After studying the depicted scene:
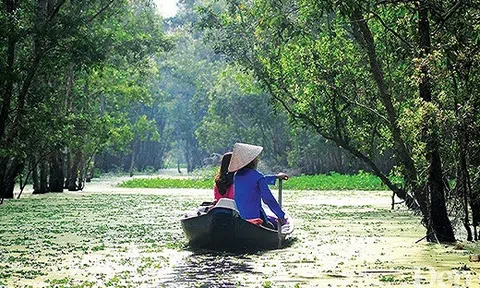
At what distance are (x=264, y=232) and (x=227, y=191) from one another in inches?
43.6

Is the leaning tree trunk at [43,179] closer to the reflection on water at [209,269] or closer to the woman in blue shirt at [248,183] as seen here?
the woman in blue shirt at [248,183]

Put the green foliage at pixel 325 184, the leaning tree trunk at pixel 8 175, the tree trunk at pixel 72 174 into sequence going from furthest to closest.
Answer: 1. the green foliage at pixel 325 184
2. the tree trunk at pixel 72 174
3. the leaning tree trunk at pixel 8 175

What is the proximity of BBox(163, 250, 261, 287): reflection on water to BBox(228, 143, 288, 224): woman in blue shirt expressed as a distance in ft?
2.87

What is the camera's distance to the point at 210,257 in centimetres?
967

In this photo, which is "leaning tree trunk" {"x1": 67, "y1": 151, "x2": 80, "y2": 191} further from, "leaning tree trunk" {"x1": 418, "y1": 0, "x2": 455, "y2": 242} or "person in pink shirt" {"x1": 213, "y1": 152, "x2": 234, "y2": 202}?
"leaning tree trunk" {"x1": 418, "y1": 0, "x2": 455, "y2": 242}

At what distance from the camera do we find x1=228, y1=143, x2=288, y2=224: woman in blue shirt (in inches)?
418

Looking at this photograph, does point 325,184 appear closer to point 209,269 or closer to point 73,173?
point 73,173

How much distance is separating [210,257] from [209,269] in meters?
1.06

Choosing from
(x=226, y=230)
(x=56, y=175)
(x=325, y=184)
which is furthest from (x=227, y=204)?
(x=325, y=184)

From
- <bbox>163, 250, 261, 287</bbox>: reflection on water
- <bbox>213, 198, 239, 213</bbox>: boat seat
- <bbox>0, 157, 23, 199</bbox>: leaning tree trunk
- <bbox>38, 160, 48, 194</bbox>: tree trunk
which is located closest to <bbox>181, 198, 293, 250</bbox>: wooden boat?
<bbox>213, 198, 239, 213</bbox>: boat seat

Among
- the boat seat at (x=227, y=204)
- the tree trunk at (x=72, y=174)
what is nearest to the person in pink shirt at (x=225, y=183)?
the boat seat at (x=227, y=204)

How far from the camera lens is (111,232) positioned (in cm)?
1295

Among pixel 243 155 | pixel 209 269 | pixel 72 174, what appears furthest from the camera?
pixel 72 174

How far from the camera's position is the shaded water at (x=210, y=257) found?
763 centimetres
